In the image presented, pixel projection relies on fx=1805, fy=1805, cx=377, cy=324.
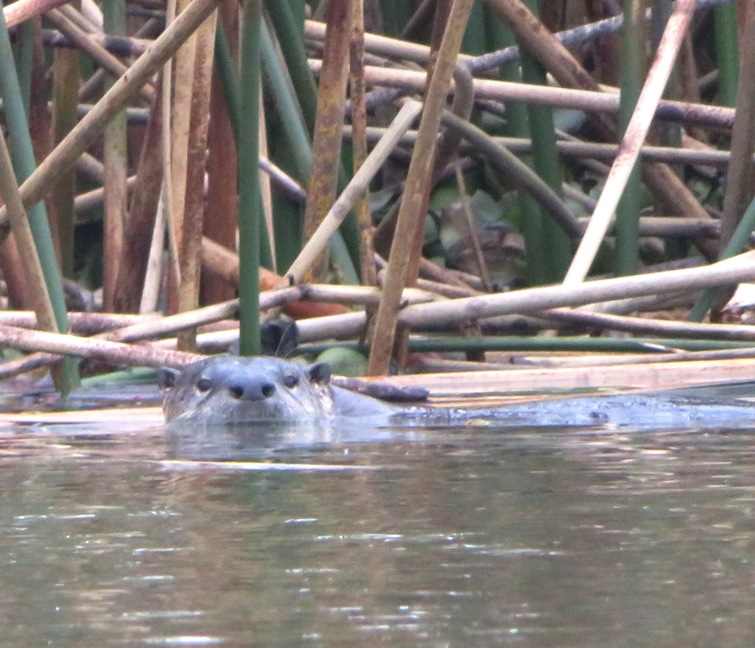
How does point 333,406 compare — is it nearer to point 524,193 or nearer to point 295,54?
point 295,54

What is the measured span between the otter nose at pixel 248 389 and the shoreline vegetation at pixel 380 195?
209 millimetres

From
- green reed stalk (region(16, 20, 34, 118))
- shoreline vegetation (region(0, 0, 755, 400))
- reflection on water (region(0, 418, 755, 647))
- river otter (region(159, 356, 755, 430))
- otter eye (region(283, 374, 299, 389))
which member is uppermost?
green reed stalk (region(16, 20, 34, 118))

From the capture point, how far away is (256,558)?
190 centimetres

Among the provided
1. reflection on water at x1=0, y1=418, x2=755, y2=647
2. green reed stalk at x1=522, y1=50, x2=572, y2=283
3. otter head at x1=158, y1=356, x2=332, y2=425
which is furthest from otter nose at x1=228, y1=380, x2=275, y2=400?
green reed stalk at x1=522, y1=50, x2=572, y2=283

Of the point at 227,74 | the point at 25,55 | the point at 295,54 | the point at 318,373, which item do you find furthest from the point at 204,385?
the point at 25,55

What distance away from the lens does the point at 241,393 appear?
4074mm

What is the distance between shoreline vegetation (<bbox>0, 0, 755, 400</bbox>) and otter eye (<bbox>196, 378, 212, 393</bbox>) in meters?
0.21

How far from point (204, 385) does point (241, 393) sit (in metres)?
Answer: 0.09

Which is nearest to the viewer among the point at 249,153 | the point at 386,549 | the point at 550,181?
the point at 386,549

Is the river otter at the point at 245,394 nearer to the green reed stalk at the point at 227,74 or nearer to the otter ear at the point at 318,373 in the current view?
the otter ear at the point at 318,373

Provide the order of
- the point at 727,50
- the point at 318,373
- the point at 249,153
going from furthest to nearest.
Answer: the point at 727,50 < the point at 318,373 < the point at 249,153

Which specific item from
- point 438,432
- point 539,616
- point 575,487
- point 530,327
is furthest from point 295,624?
point 530,327

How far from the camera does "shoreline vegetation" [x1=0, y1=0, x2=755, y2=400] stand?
4.33 meters

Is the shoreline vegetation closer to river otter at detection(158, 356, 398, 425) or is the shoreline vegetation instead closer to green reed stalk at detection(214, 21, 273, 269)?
green reed stalk at detection(214, 21, 273, 269)
